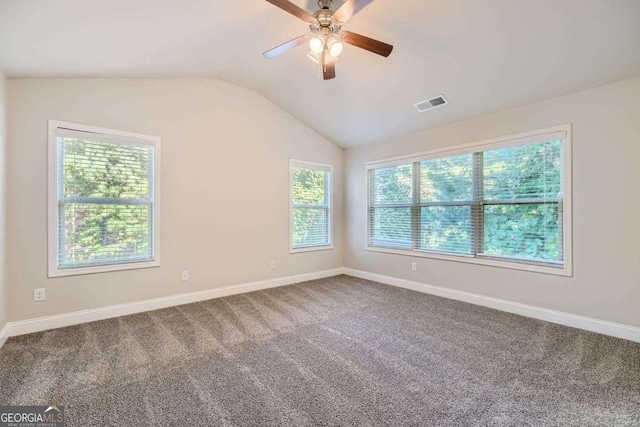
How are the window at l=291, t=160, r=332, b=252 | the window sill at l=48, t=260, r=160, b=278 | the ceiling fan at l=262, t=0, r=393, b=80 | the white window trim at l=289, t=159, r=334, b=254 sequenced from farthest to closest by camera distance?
the window at l=291, t=160, r=332, b=252 < the white window trim at l=289, t=159, r=334, b=254 < the window sill at l=48, t=260, r=160, b=278 < the ceiling fan at l=262, t=0, r=393, b=80

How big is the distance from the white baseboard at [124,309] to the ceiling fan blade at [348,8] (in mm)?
3526

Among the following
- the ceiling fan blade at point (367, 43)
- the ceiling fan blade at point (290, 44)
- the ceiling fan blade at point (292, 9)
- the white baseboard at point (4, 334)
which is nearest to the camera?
the ceiling fan blade at point (292, 9)

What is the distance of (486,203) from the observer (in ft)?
12.3

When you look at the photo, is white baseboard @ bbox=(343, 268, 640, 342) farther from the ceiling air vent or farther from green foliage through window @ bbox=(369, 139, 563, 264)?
the ceiling air vent

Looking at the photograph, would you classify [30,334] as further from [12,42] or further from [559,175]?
[559,175]

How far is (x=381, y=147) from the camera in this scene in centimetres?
497

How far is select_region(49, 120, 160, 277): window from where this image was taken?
3.07 m

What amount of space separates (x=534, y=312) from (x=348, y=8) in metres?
3.61

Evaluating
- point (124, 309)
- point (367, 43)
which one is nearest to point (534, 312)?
point (367, 43)

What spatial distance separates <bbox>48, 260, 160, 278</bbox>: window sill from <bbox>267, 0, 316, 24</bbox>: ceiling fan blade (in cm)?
311

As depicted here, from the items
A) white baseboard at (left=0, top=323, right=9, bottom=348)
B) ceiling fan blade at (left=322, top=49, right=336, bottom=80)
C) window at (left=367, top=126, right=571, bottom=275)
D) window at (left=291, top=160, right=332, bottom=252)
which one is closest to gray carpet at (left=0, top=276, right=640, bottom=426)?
white baseboard at (left=0, top=323, right=9, bottom=348)

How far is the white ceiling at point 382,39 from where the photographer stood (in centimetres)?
227

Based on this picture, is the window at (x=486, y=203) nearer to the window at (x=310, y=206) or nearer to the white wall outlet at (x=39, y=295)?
the window at (x=310, y=206)

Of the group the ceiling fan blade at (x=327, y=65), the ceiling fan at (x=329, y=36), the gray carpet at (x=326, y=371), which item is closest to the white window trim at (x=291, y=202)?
the gray carpet at (x=326, y=371)
